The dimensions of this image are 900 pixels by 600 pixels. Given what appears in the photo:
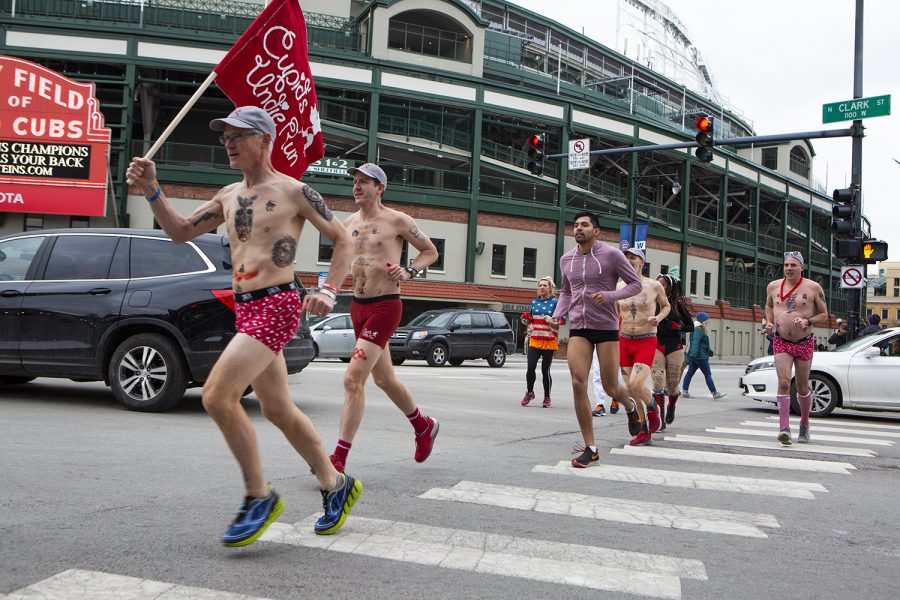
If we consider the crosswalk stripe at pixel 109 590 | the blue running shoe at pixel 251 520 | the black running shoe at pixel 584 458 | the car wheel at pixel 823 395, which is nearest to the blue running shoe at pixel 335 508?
the blue running shoe at pixel 251 520

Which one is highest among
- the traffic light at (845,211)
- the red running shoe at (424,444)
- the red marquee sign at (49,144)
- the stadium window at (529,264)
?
the red marquee sign at (49,144)

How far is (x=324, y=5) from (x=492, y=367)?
23.5 metres

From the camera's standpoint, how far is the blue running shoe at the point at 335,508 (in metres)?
4.17

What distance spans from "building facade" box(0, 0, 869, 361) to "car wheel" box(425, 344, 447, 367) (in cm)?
947

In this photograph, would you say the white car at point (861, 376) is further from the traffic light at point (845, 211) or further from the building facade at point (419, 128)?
the building facade at point (419, 128)

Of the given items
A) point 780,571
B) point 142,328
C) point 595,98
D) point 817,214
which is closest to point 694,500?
point 780,571

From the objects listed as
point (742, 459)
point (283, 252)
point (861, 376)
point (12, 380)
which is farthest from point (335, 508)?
point (861, 376)

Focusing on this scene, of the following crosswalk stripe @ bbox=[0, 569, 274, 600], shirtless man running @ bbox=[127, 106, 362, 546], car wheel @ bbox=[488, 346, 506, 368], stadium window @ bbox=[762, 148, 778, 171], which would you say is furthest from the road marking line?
stadium window @ bbox=[762, 148, 778, 171]

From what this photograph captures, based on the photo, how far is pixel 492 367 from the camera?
81.1ft

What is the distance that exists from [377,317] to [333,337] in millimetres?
16986

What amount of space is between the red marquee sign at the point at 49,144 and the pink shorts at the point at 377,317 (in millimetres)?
26261

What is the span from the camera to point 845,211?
1659 centimetres

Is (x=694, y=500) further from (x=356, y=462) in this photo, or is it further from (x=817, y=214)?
(x=817, y=214)

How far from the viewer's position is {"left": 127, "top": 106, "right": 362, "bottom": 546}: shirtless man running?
3.96 metres
